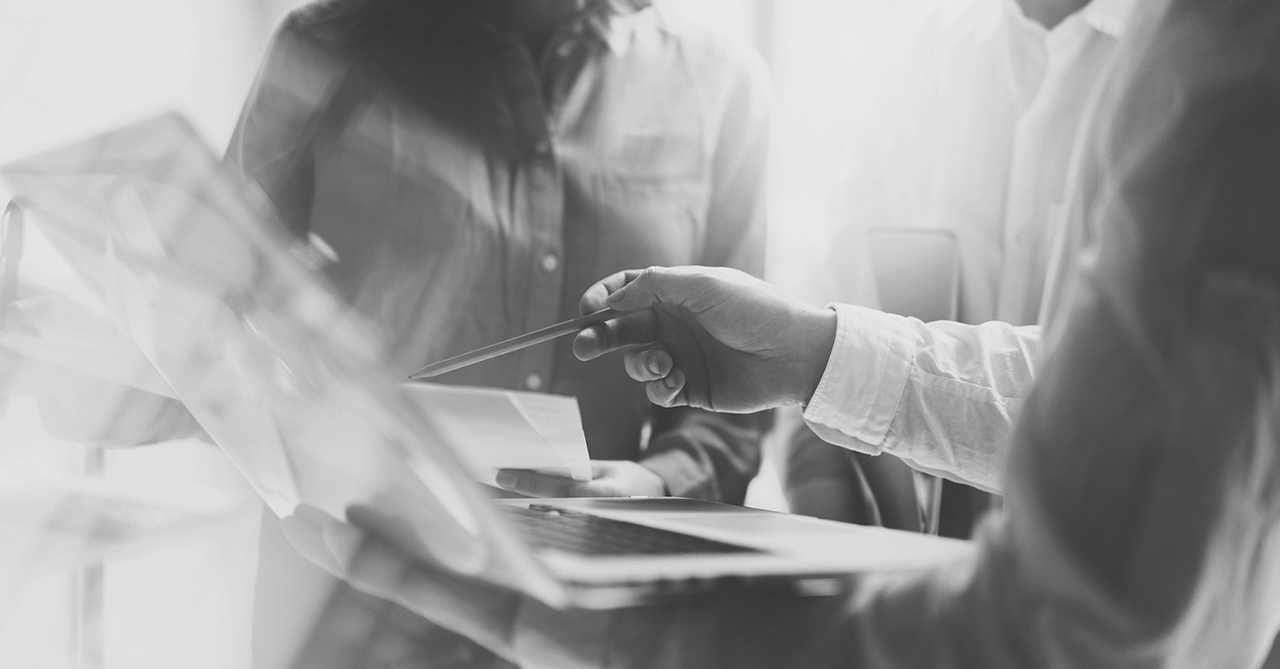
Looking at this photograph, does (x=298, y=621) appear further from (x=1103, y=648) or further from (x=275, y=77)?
(x=1103, y=648)

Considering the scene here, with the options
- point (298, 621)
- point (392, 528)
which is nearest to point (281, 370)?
point (392, 528)

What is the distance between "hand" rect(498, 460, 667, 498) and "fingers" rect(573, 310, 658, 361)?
0.11 m

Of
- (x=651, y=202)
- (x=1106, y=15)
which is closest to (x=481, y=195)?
(x=651, y=202)

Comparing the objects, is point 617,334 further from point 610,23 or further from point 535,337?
point 610,23

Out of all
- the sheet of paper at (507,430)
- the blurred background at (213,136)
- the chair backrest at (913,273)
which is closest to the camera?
the sheet of paper at (507,430)

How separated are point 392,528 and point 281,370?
0.08 m

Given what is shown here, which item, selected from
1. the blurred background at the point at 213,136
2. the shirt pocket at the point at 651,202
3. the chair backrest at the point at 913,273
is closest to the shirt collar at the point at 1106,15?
the blurred background at the point at 213,136

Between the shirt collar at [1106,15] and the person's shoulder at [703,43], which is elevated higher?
the shirt collar at [1106,15]

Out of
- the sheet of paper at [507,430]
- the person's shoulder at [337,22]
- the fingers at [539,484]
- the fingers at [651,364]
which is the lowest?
the fingers at [539,484]

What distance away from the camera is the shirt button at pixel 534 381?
2.98 feet

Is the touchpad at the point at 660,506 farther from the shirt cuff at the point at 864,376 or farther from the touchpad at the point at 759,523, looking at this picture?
the shirt cuff at the point at 864,376

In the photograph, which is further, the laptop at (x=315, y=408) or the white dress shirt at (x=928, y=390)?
the white dress shirt at (x=928, y=390)

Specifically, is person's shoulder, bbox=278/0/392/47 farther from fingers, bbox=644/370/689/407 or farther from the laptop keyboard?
the laptop keyboard

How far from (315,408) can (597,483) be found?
0.41 metres
